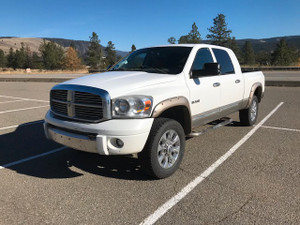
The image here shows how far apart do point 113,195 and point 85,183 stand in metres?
0.53

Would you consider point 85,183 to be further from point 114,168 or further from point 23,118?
point 23,118

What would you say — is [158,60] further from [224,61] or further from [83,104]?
[83,104]

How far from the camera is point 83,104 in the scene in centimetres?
321

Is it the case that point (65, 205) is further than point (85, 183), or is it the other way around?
point (85, 183)

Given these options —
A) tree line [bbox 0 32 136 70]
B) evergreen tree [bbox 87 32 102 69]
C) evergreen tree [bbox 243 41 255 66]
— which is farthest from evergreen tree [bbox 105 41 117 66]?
evergreen tree [bbox 243 41 255 66]

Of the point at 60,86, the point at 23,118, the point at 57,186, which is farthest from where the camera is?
the point at 23,118

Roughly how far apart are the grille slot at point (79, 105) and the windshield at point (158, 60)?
124cm

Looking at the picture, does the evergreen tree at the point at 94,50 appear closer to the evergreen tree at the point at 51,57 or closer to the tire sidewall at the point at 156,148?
the evergreen tree at the point at 51,57

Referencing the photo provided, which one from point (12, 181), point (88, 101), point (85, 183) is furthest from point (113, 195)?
point (12, 181)

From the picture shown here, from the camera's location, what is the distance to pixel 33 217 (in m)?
2.65

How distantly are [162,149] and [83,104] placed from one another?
1.19 metres

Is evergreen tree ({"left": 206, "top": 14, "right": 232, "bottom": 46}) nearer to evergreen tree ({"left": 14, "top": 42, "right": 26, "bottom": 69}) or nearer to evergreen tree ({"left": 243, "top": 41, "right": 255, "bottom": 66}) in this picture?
evergreen tree ({"left": 243, "top": 41, "right": 255, "bottom": 66})

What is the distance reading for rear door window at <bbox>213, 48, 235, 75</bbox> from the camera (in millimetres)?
4941

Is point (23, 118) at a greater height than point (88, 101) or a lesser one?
lesser
